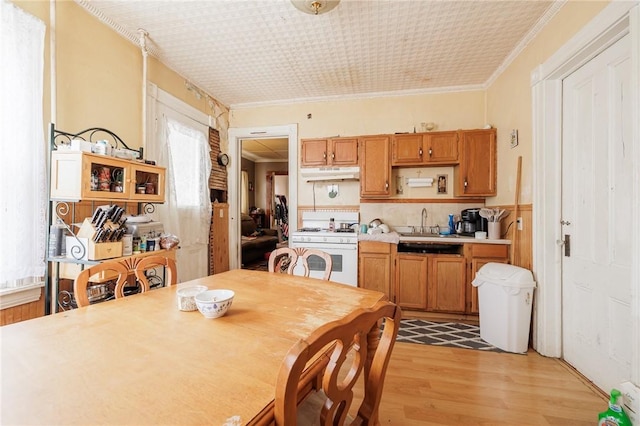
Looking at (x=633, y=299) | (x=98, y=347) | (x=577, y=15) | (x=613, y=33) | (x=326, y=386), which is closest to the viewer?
(x=326, y=386)

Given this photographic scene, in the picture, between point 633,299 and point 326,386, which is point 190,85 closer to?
point 326,386

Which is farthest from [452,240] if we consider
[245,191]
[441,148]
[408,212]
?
[245,191]

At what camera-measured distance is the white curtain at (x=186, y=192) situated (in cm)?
312

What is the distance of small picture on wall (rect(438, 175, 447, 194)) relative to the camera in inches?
145

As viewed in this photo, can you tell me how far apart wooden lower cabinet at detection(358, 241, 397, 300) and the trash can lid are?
972 millimetres

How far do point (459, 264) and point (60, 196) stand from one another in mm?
3618

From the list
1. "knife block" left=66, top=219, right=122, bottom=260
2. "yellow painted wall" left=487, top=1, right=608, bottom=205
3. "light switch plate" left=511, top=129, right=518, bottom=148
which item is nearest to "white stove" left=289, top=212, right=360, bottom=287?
"yellow painted wall" left=487, top=1, right=608, bottom=205

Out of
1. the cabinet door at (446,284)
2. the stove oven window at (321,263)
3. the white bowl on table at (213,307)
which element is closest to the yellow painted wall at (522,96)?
the cabinet door at (446,284)

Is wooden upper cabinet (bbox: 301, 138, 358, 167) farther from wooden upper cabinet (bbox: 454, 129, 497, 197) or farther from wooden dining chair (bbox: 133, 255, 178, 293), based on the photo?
wooden dining chair (bbox: 133, 255, 178, 293)

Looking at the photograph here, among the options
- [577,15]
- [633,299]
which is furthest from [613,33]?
[633,299]

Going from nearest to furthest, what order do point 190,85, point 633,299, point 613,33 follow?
1. point 633,299
2. point 613,33
3. point 190,85

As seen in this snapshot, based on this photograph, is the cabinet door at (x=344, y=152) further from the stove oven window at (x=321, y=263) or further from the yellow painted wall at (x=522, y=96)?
the yellow painted wall at (x=522, y=96)

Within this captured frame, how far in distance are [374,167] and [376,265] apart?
1287mm

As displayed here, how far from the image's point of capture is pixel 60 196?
1.83 metres
